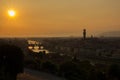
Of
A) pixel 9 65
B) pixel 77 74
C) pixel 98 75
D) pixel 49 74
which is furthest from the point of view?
pixel 49 74

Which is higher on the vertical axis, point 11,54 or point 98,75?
point 11,54

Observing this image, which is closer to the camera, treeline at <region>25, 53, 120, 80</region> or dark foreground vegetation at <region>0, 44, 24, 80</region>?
dark foreground vegetation at <region>0, 44, 24, 80</region>

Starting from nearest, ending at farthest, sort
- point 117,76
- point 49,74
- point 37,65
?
point 117,76
point 49,74
point 37,65

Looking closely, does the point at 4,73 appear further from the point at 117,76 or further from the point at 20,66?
the point at 117,76

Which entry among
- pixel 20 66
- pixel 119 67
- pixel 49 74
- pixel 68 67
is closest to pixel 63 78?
pixel 68 67

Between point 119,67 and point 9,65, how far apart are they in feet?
33.6

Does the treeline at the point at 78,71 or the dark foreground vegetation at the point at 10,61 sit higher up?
the dark foreground vegetation at the point at 10,61

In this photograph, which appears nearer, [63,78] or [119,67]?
[119,67]

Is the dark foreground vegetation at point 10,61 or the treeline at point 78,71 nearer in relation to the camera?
the dark foreground vegetation at point 10,61

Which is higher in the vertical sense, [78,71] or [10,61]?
[10,61]

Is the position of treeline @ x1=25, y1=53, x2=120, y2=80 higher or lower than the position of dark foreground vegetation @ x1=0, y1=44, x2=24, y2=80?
lower

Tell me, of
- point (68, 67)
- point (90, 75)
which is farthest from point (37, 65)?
point (90, 75)

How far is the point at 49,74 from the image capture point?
4362 centimetres

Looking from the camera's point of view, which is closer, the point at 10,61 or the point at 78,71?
the point at 10,61
